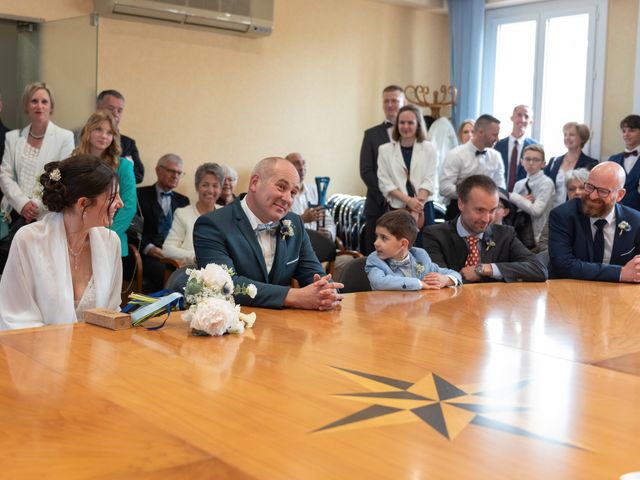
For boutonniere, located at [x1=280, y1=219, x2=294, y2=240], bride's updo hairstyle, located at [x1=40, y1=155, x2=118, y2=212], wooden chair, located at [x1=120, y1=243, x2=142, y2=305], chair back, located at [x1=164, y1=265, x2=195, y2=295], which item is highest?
bride's updo hairstyle, located at [x1=40, y1=155, x2=118, y2=212]

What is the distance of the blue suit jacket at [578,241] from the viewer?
439 centimetres

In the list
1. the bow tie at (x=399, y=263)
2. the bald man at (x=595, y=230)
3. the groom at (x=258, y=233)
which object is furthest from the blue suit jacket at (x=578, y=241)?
the groom at (x=258, y=233)

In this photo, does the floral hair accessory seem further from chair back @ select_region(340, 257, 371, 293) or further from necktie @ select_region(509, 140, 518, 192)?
necktie @ select_region(509, 140, 518, 192)

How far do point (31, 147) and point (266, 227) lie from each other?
245 centimetres

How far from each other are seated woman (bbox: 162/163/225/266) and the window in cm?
414

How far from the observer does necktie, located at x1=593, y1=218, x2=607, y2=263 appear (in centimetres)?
445

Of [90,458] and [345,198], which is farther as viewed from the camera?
[345,198]

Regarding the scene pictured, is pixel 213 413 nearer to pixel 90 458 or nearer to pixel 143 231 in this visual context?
pixel 90 458

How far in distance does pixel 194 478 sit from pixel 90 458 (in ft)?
0.68

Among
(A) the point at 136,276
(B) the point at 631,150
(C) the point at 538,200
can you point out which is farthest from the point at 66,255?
(B) the point at 631,150

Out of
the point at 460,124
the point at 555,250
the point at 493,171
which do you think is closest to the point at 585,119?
the point at 460,124

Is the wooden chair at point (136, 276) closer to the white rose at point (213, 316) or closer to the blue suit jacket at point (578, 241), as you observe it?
the blue suit jacket at point (578, 241)

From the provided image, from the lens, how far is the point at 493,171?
22.4 feet

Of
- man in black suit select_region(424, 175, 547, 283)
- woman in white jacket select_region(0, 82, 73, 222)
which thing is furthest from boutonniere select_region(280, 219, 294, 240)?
woman in white jacket select_region(0, 82, 73, 222)
